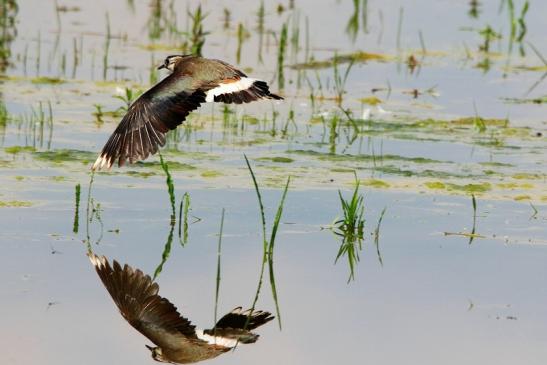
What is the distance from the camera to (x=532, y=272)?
7047 mm

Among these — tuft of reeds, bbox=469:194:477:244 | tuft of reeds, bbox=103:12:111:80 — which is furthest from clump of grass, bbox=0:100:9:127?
tuft of reeds, bbox=469:194:477:244

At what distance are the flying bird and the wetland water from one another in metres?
0.09

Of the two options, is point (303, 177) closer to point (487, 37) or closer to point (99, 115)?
point (99, 115)

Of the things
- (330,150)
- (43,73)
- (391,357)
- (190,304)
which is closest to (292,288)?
(190,304)

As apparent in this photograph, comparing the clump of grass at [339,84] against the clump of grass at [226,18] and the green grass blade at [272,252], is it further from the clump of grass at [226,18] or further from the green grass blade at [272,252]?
the green grass blade at [272,252]

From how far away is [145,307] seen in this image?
6.28 metres

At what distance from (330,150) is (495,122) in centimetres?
171

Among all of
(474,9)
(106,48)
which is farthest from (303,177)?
(474,9)

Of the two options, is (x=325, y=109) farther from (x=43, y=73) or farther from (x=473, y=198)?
(x=473, y=198)

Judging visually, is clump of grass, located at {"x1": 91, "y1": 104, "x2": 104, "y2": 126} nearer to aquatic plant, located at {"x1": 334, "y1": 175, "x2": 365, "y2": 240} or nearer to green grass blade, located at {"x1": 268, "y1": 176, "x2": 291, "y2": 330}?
aquatic plant, located at {"x1": 334, "y1": 175, "x2": 365, "y2": 240}

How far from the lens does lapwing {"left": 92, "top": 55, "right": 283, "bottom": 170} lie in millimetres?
7863

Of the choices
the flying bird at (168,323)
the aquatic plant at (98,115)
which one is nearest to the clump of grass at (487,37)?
the aquatic plant at (98,115)

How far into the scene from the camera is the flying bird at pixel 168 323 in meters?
5.72

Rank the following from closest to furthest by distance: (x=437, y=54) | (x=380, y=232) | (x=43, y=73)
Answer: (x=380, y=232) < (x=43, y=73) < (x=437, y=54)
